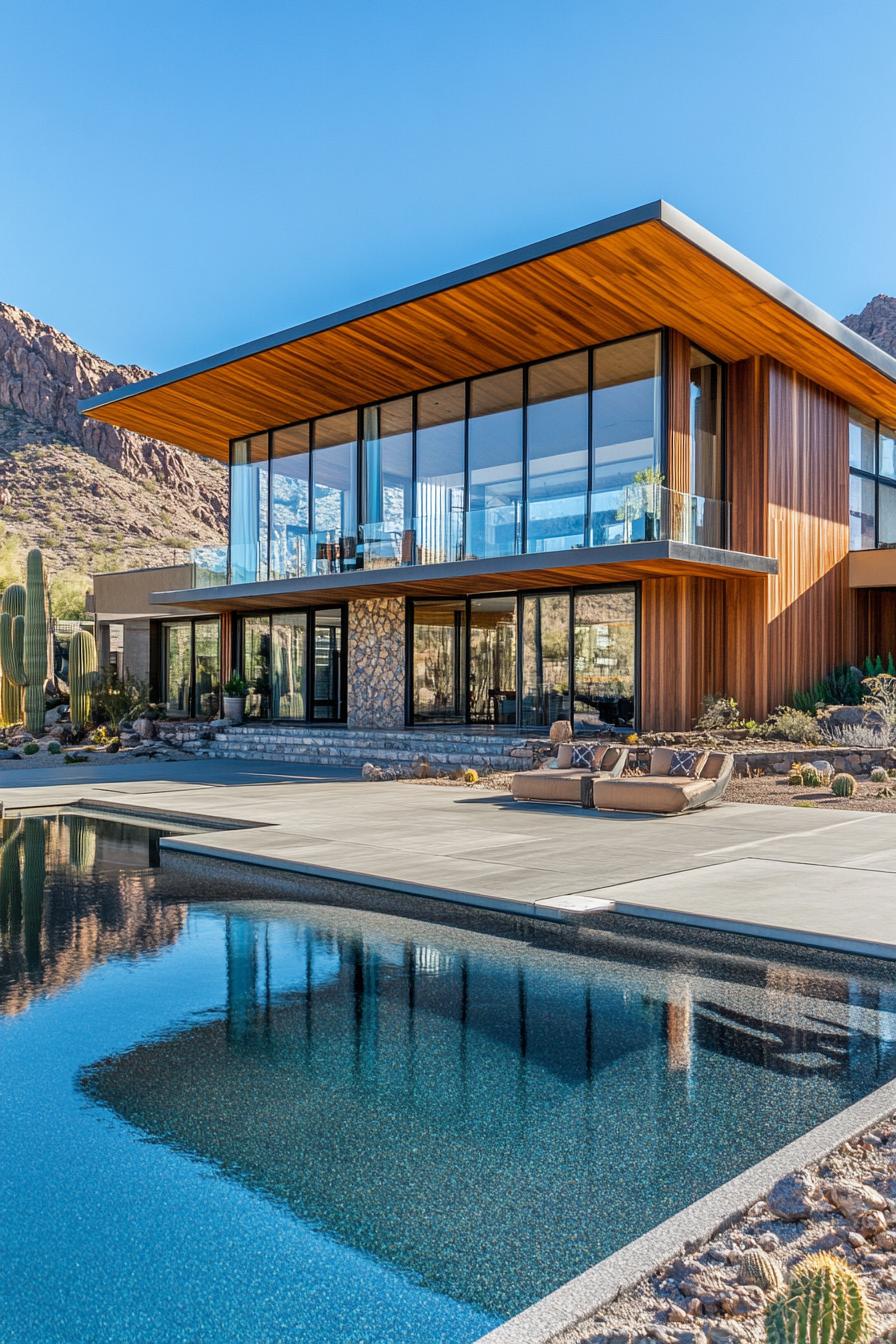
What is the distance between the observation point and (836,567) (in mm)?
19891

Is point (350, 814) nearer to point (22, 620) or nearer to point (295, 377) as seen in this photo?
point (295, 377)

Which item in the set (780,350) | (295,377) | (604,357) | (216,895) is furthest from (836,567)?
(216,895)

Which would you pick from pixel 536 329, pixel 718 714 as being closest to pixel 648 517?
pixel 718 714

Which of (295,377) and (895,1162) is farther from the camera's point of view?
(295,377)

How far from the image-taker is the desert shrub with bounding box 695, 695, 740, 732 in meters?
16.0

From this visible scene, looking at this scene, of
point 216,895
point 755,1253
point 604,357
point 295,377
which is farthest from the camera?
point 295,377

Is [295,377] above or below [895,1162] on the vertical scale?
above

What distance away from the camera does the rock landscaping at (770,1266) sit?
7.64 ft

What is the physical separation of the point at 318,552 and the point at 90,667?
7.08 m

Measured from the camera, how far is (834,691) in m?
18.8

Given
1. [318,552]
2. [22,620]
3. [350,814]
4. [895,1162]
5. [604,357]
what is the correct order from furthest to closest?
[22,620] → [318,552] → [604,357] → [350,814] → [895,1162]

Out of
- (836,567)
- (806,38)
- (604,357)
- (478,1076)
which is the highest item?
(806,38)

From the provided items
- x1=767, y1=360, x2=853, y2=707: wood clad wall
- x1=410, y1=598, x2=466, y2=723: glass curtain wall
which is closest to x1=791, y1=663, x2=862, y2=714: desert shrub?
x1=767, y1=360, x2=853, y2=707: wood clad wall

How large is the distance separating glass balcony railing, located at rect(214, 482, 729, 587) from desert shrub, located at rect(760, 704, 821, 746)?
3065mm
